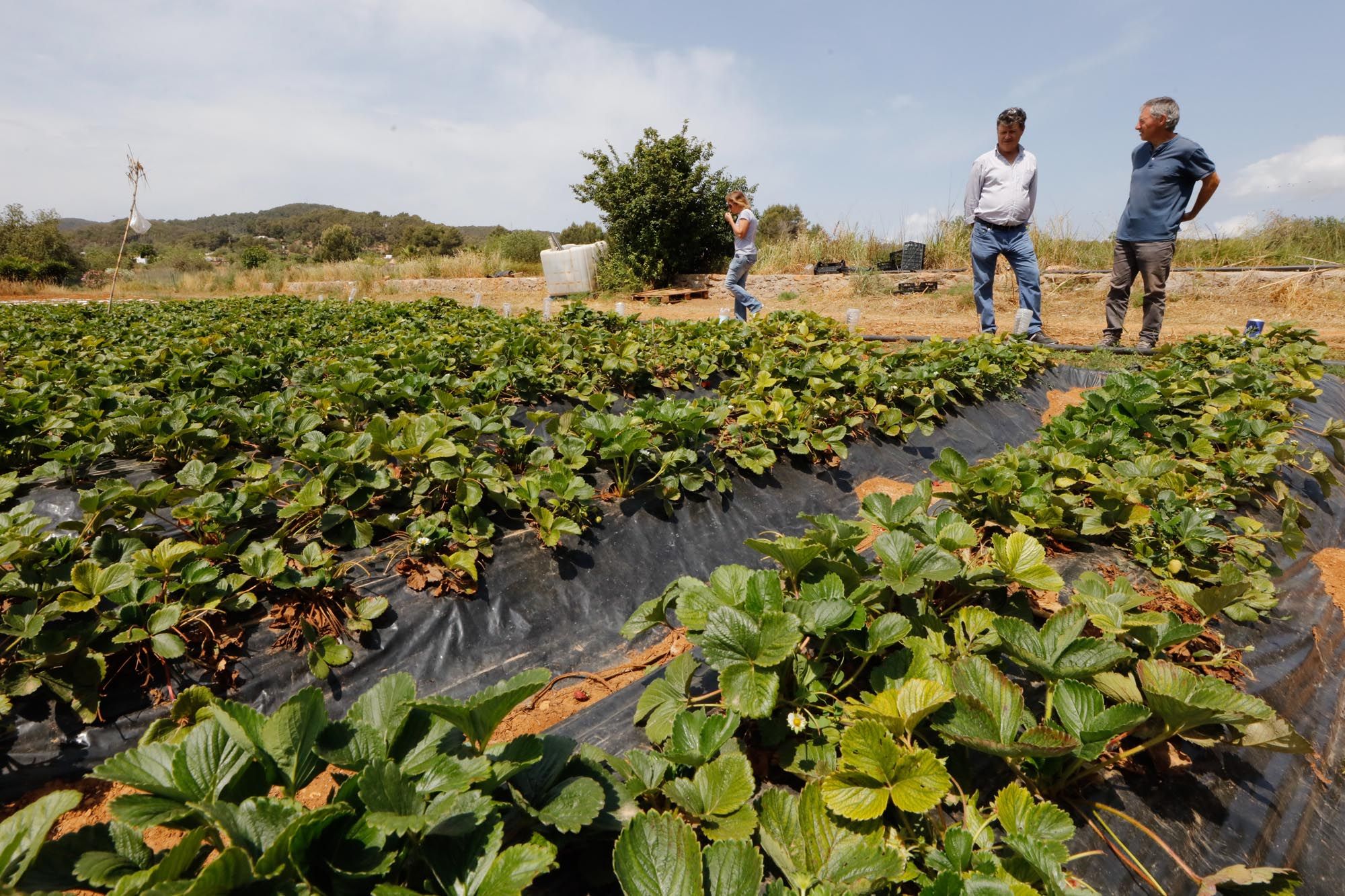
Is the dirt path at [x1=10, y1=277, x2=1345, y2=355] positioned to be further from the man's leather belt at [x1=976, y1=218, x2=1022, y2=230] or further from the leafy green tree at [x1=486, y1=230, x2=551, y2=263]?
the leafy green tree at [x1=486, y1=230, x2=551, y2=263]

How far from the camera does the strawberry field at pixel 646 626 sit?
951 mm

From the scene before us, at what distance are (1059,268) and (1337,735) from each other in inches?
545

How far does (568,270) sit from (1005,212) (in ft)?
42.4

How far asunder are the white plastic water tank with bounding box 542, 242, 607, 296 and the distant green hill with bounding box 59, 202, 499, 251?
1714 inches

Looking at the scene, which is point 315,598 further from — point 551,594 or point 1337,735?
point 1337,735

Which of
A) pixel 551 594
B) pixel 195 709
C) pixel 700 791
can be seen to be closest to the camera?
pixel 700 791

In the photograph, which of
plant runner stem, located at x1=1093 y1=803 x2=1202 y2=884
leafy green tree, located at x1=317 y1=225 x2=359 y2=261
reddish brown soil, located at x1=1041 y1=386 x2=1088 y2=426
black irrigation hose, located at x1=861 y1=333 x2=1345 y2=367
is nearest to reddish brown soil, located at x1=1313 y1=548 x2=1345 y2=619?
plant runner stem, located at x1=1093 y1=803 x2=1202 y2=884

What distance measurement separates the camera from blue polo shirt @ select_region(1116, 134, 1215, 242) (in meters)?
5.64

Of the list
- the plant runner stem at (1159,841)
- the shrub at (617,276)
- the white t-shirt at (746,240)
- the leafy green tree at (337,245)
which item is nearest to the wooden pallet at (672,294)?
the shrub at (617,276)

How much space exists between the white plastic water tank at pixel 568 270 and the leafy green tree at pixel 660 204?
0.89 metres

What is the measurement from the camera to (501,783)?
1009 mm

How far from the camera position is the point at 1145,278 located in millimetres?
6180

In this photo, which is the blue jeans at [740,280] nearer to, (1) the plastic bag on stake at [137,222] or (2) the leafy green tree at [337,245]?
(1) the plastic bag on stake at [137,222]

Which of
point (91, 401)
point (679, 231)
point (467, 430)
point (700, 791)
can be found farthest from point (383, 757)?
point (679, 231)
